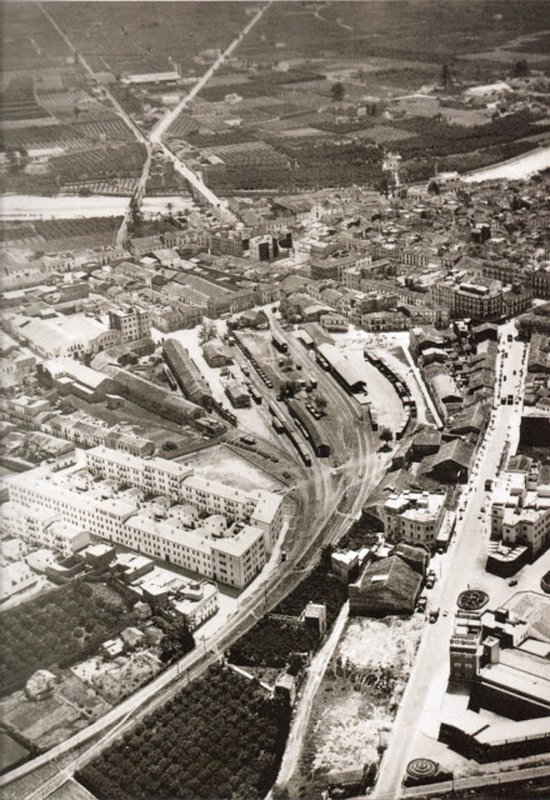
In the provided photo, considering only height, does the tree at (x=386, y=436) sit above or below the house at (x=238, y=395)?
below

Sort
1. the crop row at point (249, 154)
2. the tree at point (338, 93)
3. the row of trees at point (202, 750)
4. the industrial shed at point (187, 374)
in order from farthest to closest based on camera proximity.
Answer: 1. the tree at point (338, 93)
2. the crop row at point (249, 154)
3. the industrial shed at point (187, 374)
4. the row of trees at point (202, 750)

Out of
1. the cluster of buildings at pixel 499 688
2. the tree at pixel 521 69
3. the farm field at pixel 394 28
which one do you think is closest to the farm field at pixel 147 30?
the farm field at pixel 394 28

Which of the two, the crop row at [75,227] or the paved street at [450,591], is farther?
the crop row at [75,227]

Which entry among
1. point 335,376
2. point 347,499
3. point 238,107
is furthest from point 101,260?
point 238,107

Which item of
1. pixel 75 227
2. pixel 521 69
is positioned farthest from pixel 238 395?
pixel 521 69

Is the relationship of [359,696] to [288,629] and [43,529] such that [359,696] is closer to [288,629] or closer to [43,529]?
[288,629]

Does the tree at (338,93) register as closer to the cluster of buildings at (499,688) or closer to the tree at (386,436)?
the tree at (386,436)

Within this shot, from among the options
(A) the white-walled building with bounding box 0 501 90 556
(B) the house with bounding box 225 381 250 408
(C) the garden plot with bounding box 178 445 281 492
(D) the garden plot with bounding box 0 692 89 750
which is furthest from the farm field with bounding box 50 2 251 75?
(D) the garden plot with bounding box 0 692 89 750
